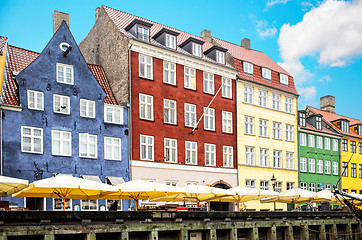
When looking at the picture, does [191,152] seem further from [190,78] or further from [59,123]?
[59,123]

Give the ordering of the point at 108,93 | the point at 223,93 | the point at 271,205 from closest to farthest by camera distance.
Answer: the point at 108,93 → the point at 223,93 → the point at 271,205

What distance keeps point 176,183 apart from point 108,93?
8.30m

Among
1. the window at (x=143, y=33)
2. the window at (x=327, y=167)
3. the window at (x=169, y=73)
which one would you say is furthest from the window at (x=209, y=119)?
the window at (x=327, y=167)

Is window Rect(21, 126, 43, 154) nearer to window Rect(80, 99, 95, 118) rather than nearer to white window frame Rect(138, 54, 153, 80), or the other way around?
window Rect(80, 99, 95, 118)

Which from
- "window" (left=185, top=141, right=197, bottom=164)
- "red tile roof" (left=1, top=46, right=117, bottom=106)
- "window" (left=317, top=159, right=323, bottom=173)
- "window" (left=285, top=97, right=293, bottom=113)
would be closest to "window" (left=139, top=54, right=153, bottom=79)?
"red tile roof" (left=1, top=46, right=117, bottom=106)

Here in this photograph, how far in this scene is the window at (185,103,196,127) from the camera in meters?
35.7

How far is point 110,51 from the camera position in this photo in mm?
35250

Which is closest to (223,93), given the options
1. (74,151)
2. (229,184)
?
(229,184)

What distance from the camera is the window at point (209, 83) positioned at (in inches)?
1480

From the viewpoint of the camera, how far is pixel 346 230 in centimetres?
2953

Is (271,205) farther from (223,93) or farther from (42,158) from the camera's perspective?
(42,158)

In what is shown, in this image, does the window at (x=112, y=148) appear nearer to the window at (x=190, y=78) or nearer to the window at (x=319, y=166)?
the window at (x=190, y=78)

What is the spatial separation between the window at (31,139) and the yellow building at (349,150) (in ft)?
115

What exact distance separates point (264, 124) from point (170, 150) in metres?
11.9
